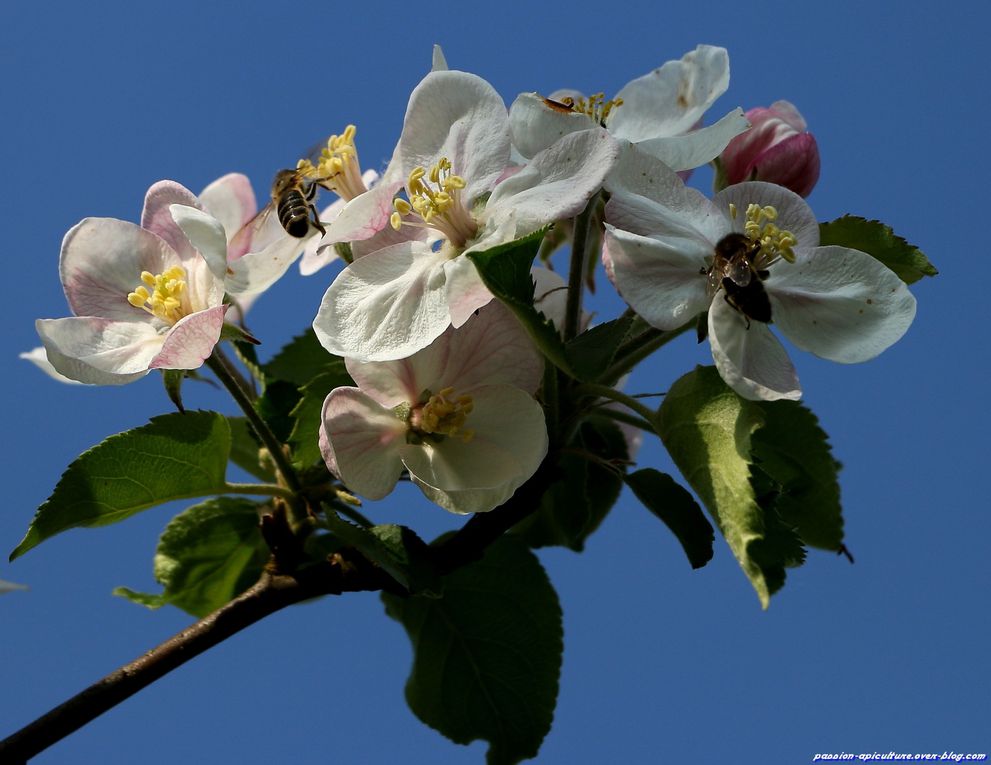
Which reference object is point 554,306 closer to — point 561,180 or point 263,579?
point 561,180

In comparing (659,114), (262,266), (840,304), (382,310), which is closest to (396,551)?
(382,310)

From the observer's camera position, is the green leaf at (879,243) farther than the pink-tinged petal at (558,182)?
Yes

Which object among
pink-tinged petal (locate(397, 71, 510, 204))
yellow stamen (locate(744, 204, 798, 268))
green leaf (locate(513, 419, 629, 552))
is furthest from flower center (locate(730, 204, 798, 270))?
green leaf (locate(513, 419, 629, 552))

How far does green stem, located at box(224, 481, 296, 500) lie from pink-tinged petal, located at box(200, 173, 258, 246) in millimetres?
291

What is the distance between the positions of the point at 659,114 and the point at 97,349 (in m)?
0.60

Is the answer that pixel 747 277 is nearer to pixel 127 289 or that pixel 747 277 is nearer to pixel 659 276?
pixel 659 276

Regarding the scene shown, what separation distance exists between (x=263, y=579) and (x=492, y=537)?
0.22 m

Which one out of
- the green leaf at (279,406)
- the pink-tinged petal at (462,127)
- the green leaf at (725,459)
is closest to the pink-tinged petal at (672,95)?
the pink-tinged petal at (462,127)

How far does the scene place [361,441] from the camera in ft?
3.10

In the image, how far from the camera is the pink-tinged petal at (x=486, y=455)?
0.93 m

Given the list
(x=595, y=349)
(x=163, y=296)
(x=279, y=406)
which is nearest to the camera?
(x=595, y=349)

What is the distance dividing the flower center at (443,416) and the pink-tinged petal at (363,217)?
15 cm

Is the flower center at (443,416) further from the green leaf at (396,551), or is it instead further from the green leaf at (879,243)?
the green leaf at (879,243)

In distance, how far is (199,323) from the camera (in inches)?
36.5
